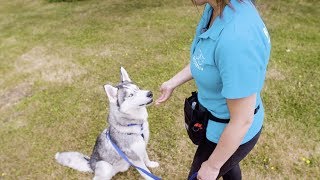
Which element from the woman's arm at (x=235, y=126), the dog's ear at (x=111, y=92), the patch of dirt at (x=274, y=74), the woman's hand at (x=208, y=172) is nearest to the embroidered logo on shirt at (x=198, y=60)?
the woman's arm at (x=235, y=126)

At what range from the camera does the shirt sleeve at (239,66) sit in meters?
1.91

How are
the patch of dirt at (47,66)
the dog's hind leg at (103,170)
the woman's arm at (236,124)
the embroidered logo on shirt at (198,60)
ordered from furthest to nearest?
the patch of dirt at (47,66) < the dog's hind leg at (103,170) < the embroidered logo on shirt at (198,60) < the woman's arm at (236,124)

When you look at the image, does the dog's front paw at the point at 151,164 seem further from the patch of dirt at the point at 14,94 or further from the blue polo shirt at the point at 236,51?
the patch of dirt at the point at 14,94

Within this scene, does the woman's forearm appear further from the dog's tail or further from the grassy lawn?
the dog's tail

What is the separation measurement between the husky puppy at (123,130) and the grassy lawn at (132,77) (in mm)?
630

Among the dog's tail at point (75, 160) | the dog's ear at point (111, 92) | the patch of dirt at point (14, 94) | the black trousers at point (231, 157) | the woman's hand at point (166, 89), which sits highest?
the woman's hand at point (166, 89)

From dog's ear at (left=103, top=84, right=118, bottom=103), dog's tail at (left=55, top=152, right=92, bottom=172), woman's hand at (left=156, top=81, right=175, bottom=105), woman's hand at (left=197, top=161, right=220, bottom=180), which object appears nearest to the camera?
woman's hand at (left=197, top=161, right=220, bottom=180)

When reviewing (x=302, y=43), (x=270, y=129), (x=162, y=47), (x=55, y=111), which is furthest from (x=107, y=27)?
(x=270, y=129)

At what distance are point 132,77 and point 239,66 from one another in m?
5.63

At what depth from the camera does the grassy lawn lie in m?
5.41

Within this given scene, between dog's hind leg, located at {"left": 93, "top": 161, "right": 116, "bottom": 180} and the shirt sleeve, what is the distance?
2.91 m

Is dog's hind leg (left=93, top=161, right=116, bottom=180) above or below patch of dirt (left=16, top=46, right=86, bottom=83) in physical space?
above

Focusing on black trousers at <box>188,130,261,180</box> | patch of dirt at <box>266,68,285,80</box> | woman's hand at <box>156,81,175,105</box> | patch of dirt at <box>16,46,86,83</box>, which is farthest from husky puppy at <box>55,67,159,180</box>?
patch of dirt at <box>266,68,285,80</box>

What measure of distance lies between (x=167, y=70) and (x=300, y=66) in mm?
2735
